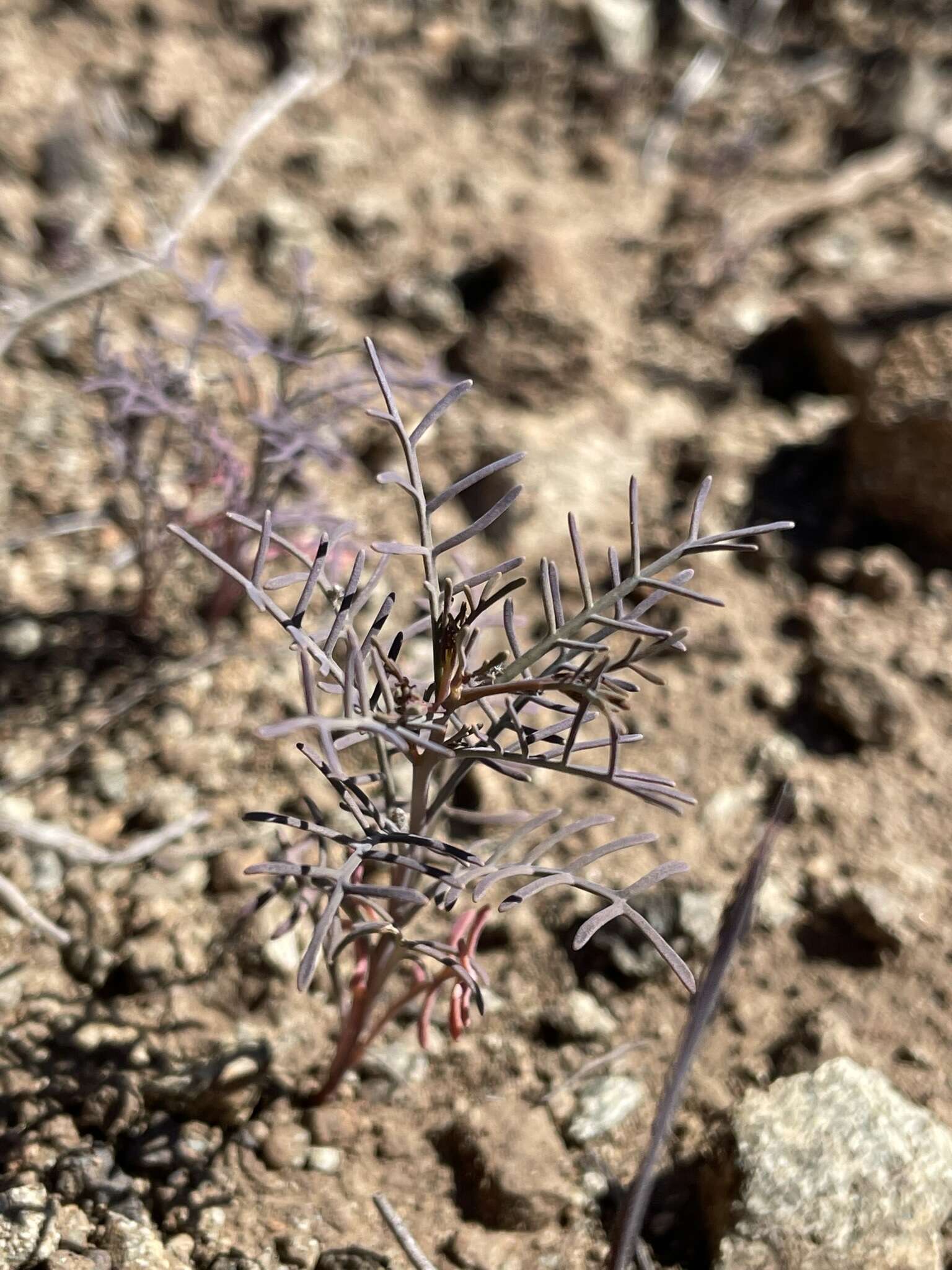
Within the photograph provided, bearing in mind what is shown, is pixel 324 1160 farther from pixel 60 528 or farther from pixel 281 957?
pixel 60 528

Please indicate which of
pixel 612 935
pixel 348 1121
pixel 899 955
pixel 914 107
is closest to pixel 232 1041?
pixel 348 1121

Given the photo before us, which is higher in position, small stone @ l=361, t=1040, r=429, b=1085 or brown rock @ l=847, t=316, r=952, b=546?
brown rock @ l=847, t=316, r=952, b=546

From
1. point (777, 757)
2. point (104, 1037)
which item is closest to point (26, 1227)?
point (104, 1037)

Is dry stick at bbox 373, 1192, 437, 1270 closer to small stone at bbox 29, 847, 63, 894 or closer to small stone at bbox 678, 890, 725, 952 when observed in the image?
small stone at bbox 678, 890, 725, 952

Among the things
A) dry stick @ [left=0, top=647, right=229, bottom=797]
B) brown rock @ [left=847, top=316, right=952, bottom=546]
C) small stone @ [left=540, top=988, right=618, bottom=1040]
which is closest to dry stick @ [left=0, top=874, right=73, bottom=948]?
dry stick @ [left=0, top=647, right=229, bottom=797]

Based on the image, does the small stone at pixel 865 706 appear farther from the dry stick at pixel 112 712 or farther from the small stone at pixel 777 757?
the dry stick at pixel 112 712

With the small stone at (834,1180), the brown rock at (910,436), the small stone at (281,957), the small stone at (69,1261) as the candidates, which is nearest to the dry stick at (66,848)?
the small stone at (281,957)

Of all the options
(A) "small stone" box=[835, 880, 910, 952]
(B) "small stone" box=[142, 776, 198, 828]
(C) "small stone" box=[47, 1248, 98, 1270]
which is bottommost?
(C) "small stone" box=[47, 1248, 98, 1270]
